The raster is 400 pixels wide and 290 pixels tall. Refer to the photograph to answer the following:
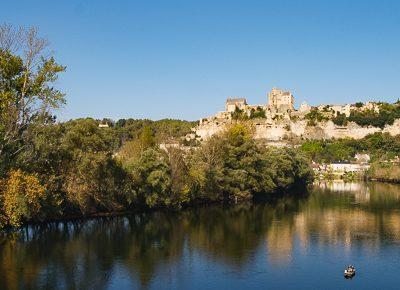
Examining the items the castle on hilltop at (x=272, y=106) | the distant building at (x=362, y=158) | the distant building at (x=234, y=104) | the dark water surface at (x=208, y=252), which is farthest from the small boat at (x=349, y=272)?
the distant building at (x=234, y=104)

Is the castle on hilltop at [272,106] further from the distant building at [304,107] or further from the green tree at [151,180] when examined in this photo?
the green tree at [151,180]

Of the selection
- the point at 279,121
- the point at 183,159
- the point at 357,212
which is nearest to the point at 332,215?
the point at 357,212

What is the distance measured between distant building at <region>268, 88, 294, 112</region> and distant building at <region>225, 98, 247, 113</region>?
24.9ft

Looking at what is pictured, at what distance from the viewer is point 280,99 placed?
144750 mm

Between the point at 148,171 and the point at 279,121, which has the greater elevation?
the point at 279,121

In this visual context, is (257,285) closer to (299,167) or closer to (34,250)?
(34,250)

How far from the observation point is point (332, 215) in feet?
144

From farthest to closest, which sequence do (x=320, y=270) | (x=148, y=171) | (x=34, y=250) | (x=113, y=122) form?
(x=113, y=122) < (x=148, y=171) < (x=34, y=250) < (x=320, y=270)

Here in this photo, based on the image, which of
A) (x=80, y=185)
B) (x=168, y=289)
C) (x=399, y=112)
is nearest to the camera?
(x=168, y=289)

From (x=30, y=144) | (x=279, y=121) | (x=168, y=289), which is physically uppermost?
(x=279, y=121)

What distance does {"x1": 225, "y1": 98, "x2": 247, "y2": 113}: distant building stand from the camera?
141 metres

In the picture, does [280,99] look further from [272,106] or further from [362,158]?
[362,158]

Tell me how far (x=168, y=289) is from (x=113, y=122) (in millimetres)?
123517

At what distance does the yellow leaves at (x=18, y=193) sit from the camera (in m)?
28.6
